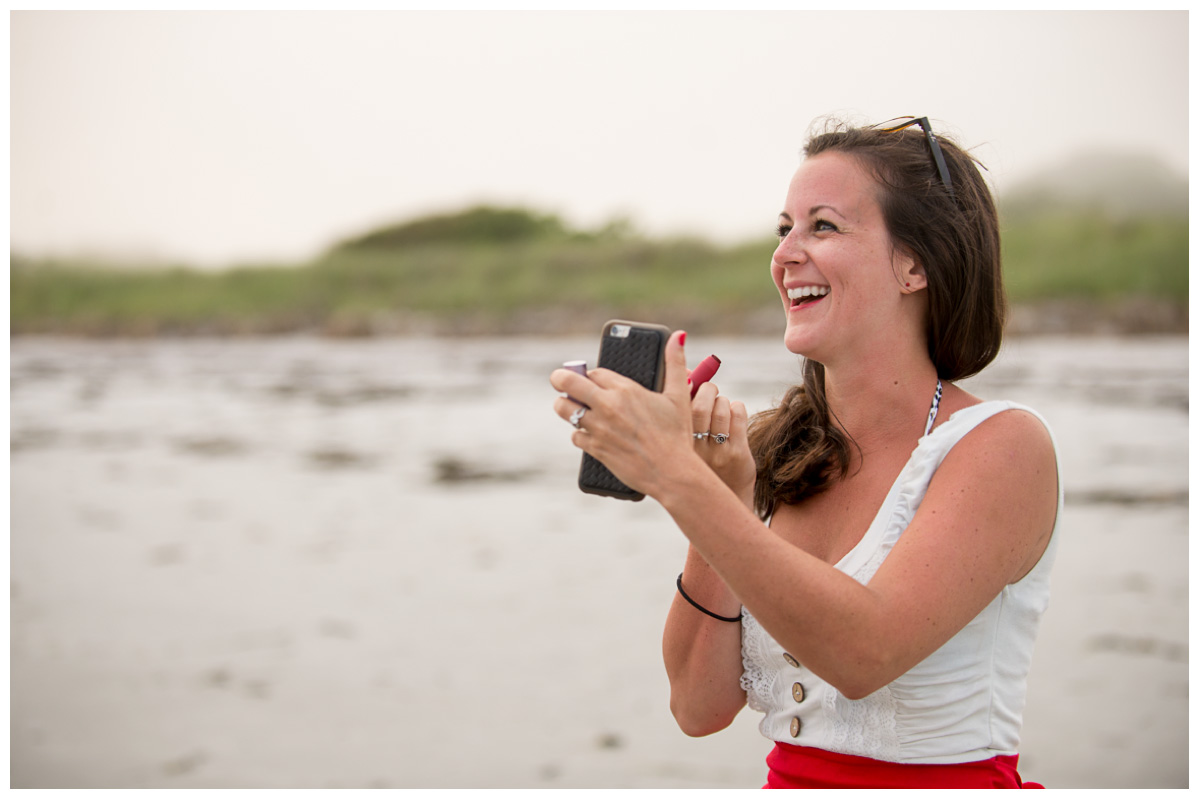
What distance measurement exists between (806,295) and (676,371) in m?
0.48

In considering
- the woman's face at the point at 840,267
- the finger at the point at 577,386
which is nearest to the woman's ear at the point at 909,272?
the woman's face at the point at 840,267

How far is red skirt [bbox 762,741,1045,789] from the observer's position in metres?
1.52

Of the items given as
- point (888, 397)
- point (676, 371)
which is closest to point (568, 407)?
point (676, 371)

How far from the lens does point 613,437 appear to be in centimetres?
122

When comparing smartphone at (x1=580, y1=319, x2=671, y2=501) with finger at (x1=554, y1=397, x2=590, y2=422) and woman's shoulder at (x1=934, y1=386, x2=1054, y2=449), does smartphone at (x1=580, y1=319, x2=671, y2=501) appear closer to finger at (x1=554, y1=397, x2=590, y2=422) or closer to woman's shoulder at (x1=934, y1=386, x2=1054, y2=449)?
finger at (x1=554, y1=397, x2=590, y2=422)

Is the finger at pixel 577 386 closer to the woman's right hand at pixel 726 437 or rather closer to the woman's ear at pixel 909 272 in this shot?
the woman's right hand at pixel 726 437

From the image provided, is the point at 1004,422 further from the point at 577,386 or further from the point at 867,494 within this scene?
the point at 577,386

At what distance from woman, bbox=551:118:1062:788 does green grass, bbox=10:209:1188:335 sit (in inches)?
509

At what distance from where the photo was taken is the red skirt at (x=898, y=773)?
1.52 metres

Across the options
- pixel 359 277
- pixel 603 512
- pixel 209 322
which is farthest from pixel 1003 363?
pixel 209 322

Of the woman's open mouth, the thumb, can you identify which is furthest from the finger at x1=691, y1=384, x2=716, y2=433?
the woman's open mouth

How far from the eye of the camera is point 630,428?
1.22 metres

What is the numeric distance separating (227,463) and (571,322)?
9.06 m

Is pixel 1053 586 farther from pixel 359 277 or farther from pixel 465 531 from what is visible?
pixel 359 277
